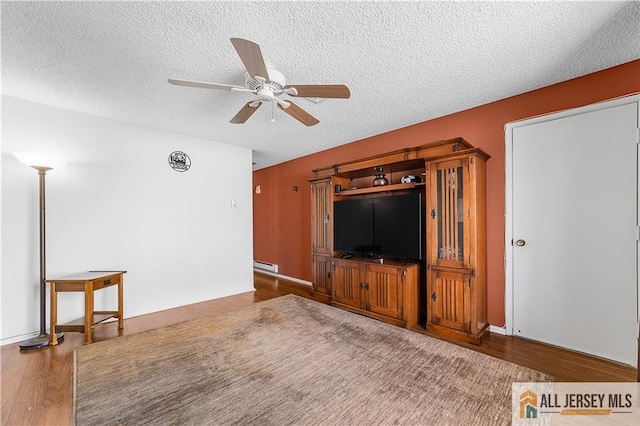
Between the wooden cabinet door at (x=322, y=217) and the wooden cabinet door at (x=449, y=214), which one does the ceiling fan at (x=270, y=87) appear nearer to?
the wooden cabinet door at (x=449, y=214)

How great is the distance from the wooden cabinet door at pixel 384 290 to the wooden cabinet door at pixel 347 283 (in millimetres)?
131

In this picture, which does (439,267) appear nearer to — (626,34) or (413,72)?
(413,72)

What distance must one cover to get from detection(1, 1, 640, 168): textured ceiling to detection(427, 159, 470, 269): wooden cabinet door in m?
0.80

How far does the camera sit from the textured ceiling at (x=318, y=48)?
61.4 inches

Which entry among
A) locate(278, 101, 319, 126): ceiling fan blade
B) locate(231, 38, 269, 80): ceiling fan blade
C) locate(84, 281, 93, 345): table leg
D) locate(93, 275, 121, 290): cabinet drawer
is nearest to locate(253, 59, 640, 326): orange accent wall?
locate(278, 101, 319, 126): ceiling fan blade

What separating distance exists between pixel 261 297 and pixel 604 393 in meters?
3.80

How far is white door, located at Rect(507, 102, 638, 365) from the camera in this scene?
2107 mm

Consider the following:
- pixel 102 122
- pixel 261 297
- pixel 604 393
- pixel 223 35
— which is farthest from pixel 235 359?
pixel 102 122

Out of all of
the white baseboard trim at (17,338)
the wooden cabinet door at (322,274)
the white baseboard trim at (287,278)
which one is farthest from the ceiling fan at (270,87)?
the white baseboard trim at (287,278)

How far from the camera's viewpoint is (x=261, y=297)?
4.14 metres

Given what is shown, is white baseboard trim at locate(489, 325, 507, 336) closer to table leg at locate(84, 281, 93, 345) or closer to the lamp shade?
table leg at locate(84, 281, 93, 345)

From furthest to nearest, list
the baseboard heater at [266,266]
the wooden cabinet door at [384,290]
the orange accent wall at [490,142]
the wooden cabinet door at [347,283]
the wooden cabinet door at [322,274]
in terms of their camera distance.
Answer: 1. the baseboard heater at [266,266]
2. the wooden cabinet door at [322,274]
3. the wooden cabinet door at [347,283]
4. the wooden cabinet door at [384,290]
5. the orange accent wall at [490,142]

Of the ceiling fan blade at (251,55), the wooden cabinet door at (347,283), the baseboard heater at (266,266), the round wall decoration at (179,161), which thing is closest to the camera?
the ceiling fan blade at (251,55)

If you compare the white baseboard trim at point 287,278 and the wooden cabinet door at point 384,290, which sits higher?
the wooden cabinet door at point 384,290
